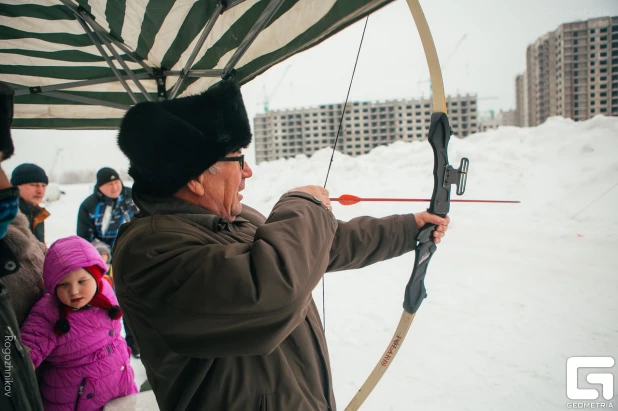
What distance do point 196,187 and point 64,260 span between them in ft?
3.23

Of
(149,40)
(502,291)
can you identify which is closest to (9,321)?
(149,40)

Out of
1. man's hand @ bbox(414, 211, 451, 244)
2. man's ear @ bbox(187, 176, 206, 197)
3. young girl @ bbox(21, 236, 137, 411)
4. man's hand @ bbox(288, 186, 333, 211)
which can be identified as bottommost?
young girl @ bbox(21, 236, 137, 411)

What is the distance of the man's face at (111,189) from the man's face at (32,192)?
0.45 metres

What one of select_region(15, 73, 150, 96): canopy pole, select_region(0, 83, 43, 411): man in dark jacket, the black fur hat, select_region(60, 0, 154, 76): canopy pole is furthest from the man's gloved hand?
select_region(15, 73, 150, 96): canopy pole

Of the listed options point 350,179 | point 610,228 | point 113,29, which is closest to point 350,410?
point 113,29

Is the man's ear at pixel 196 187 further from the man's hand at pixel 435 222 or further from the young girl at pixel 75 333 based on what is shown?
the young girl at pixel 75 333

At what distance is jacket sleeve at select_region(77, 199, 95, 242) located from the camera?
9.77 feet

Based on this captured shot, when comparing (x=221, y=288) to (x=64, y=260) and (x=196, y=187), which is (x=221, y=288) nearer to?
(x=196, y=187)

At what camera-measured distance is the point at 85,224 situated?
2.99 m

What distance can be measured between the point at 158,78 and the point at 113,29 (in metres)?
0.48

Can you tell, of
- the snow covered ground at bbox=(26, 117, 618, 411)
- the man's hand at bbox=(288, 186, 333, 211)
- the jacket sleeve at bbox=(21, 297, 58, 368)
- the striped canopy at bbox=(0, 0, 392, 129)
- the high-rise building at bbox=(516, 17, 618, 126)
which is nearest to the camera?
the man's hand at bbox=(288, 186, 333, 211)

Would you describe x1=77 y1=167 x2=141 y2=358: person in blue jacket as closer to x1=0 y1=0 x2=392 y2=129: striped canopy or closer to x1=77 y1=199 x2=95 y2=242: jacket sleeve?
x1=77 y1=199 x2=95 y2=242: jacket sleeve

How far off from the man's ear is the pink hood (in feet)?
3.10

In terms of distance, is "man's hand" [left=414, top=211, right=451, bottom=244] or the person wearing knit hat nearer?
"man's hand" [left=414, top=211, right=451, bottom=244]
